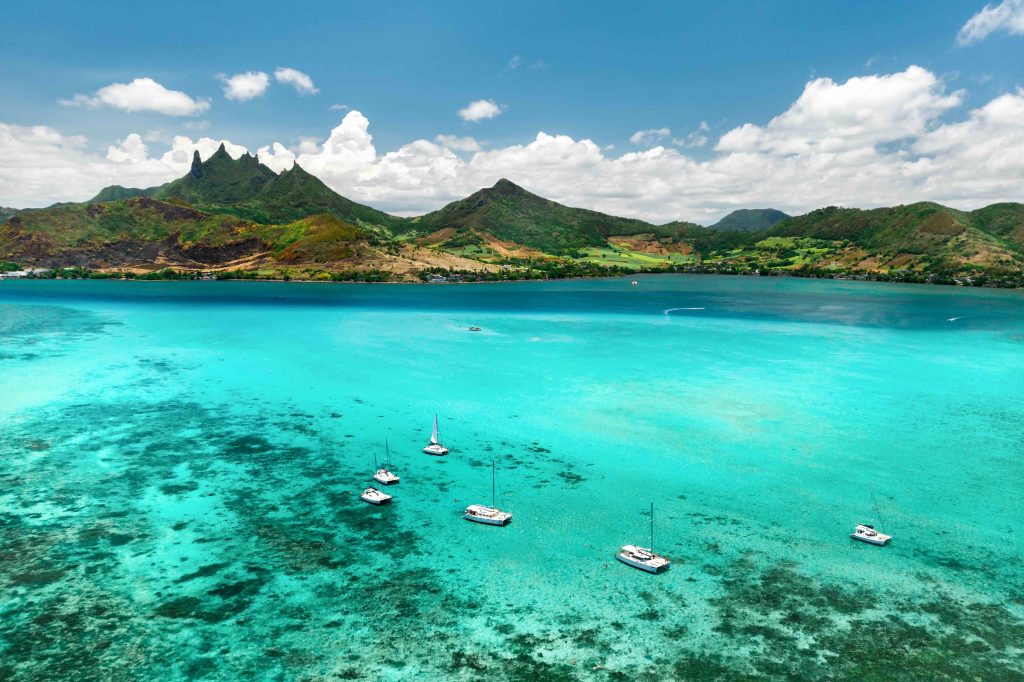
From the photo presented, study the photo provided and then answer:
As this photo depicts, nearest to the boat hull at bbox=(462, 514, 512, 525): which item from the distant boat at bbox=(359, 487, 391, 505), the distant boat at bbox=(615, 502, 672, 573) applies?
the distant boat at bbox=(359, 487, 391, 505)

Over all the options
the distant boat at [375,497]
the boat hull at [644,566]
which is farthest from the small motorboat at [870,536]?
the distant boat at [375,497]

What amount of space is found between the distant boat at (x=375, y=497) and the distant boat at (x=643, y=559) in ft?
70.7

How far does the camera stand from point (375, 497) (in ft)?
174

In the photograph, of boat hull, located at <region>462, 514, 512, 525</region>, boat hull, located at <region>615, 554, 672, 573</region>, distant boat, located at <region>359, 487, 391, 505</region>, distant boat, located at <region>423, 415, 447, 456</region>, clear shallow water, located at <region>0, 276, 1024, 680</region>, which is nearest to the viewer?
clear shallow water, located at <region>0, 276, 1024, 680</region>

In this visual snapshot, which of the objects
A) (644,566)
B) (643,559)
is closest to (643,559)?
(643,559)

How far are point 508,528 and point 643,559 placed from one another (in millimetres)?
11824

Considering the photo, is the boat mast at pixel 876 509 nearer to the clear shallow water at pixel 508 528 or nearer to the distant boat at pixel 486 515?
the clear shallow water at pixel 508 528

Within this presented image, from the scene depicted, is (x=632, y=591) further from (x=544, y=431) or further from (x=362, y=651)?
(x=544, y=431)

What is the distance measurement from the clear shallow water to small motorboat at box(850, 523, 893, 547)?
3.50 feet

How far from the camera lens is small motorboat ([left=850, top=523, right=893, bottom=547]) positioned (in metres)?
46.5

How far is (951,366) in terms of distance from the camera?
123125 mm

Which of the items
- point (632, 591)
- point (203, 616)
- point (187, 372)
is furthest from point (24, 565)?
point (187, 372)

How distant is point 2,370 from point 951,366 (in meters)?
188

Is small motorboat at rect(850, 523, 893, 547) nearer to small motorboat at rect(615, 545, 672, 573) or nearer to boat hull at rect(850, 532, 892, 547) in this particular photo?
boat hull at rect(850, 532, 892, 547)
